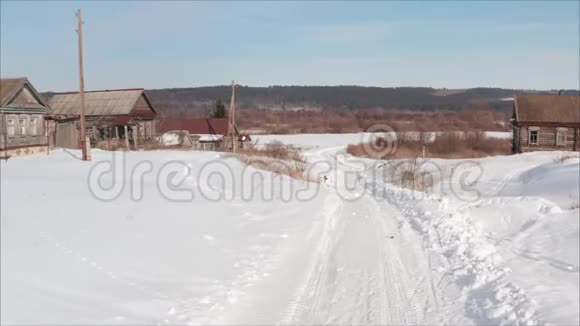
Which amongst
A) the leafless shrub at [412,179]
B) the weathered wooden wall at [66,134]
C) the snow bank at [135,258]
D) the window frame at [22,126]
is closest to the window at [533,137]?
the leafless shrub at [412,179]

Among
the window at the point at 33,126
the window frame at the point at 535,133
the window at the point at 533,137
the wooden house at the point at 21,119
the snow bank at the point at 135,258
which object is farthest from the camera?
the window at the point at 533,137

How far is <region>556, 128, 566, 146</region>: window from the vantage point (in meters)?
37.0

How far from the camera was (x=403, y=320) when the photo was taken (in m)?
6.16

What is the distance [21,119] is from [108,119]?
37.5 feet

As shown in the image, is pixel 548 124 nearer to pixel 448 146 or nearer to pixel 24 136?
pixel 448 146

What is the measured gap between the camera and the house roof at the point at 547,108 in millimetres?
37062

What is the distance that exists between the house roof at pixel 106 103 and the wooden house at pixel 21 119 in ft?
34.1

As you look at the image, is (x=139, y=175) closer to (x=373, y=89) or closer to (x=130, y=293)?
(x=130, y=293)

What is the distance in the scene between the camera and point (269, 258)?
9.41 metres

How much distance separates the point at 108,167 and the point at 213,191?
4.51 meters

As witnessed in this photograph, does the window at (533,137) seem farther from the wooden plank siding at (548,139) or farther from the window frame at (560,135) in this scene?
the window frame at (560,135)

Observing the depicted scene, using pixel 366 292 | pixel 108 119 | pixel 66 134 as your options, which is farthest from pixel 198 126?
pixel 366 292

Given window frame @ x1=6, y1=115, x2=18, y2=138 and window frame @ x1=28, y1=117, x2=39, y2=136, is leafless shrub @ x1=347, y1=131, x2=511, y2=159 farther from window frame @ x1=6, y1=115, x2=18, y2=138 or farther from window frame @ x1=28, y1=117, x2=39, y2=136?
window frame @ x1=6, y1=115, x2=18, y2=138

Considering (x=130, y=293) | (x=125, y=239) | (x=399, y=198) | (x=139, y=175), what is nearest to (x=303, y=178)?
(x=399, y=198)
